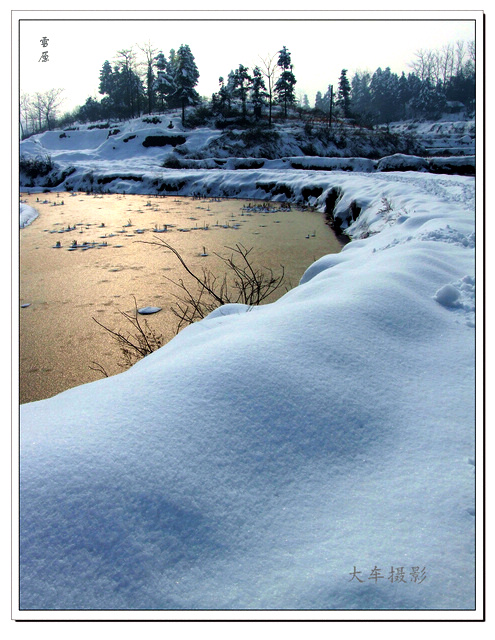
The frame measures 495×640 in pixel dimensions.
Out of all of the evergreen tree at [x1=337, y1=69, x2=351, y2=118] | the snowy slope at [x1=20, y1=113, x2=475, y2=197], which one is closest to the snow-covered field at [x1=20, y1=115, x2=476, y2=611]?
the snowy slope at [x1=20, y1=113, x2=475, y2=197]

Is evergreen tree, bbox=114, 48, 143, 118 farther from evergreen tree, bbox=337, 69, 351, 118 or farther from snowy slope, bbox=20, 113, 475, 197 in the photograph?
evergreen tree, bbox=337, 69, 351, 118

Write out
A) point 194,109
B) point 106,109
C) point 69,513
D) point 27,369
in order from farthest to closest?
1. point 106,109
2. point 194,109
3. point 27,369
4. point 69,513

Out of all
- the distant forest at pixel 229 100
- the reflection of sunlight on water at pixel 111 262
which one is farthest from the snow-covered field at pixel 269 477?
the distant forest at pixel 229 100

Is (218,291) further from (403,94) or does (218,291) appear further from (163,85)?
(403,94)

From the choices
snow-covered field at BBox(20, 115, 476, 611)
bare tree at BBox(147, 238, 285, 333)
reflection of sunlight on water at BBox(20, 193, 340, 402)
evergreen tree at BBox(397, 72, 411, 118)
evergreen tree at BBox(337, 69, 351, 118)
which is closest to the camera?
snow-covered field at BBox(20, 115, 476, 611)

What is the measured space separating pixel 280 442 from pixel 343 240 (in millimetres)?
5919

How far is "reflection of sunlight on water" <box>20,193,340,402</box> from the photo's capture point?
300 centimetres

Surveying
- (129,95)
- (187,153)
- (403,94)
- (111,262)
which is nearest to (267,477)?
(111,262)

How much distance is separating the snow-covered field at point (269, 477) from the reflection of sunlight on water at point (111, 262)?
148 centimetres

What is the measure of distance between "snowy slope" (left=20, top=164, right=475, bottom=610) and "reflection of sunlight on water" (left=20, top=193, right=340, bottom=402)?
4.86 feet

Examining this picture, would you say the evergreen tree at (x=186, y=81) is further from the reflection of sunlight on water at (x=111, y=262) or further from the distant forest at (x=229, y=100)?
the reflection of sunlight on water at (x=111, y=262)
